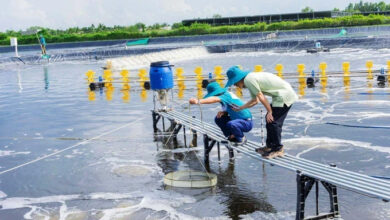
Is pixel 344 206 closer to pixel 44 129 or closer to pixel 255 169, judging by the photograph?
pixel 255 169

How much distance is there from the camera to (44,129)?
12.9 m

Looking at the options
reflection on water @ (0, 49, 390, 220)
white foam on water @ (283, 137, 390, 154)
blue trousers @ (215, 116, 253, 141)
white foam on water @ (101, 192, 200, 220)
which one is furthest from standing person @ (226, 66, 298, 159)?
white foam on water @ (283, 137, 390, 154)

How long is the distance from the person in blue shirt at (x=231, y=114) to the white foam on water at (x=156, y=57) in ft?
77.5

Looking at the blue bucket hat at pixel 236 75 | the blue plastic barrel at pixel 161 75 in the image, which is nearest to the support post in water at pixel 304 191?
the blue bucket hat at pixel 236 75

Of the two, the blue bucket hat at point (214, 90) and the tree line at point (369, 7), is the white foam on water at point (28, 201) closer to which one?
the blue bucket hat at point (214, 90)

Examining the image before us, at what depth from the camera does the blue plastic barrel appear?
423 inches

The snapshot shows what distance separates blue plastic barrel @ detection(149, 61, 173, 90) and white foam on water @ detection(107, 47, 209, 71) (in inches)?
794

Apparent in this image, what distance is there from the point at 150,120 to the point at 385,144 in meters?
6.07

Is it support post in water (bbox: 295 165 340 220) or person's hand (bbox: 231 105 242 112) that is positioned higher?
person's hand (bbox: 231 105 242 112)

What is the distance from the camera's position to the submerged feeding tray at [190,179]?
7550 millimetres

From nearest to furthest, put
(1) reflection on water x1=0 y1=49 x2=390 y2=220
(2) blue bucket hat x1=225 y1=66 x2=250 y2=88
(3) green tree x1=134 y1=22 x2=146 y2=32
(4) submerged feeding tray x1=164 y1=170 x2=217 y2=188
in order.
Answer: (2) blue bucket hat x1=225 y1=66 x2=250 y2=88, (1) reflection on water x1=0 y1=49 x2=390 y2=220, (4) submerged feeding tray x1=164 y1=170 x2=217 y2=188, (3) green tree x1=134 y1=22 x2=146 y2=32

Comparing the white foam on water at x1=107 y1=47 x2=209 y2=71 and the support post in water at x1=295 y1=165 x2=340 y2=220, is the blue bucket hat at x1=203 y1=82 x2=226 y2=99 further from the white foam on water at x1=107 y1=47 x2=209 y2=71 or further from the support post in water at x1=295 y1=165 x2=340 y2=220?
the white foam on water at x1=107 y1=47 x2=209 y2=71

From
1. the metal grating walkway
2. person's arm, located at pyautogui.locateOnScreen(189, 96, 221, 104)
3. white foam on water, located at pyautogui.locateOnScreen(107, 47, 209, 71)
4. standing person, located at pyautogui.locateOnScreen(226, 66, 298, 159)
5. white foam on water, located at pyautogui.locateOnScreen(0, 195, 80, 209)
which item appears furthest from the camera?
white foam on water, located at pyautogui.locateOnScreen(107, 47, 209, 71)

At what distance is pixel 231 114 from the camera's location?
745cm
